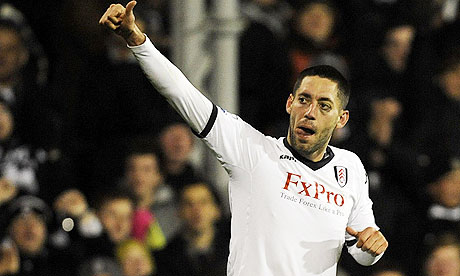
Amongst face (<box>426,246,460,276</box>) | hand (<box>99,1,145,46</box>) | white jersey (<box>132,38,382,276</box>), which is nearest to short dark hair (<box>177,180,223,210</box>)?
face (<box>426,246,460,276</box>)

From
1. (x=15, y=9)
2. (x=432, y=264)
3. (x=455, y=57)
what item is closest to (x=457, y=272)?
(x=432, y=264)

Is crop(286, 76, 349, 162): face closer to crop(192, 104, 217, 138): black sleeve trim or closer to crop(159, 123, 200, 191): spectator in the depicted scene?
crop(192, 104, 217, 138): black sleeve trim

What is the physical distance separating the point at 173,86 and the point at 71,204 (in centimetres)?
314

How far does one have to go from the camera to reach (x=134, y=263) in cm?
780

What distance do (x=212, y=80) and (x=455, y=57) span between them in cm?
214

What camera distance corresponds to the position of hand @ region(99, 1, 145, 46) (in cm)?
472

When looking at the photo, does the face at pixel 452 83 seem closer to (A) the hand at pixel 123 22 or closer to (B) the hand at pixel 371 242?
(B) the hand at pixel 371 242

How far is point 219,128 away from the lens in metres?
5.06

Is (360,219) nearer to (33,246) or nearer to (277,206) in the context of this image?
(277,206)

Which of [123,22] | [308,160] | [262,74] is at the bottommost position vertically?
[262,74]

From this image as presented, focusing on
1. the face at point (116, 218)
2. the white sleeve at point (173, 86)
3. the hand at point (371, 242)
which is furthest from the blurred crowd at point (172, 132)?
the hand at point (371, 242)

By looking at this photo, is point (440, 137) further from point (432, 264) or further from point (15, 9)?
point (15, 9)

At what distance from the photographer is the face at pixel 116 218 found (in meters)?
7.92

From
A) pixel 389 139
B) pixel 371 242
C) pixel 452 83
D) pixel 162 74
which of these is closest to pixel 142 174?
pixel 389 139
